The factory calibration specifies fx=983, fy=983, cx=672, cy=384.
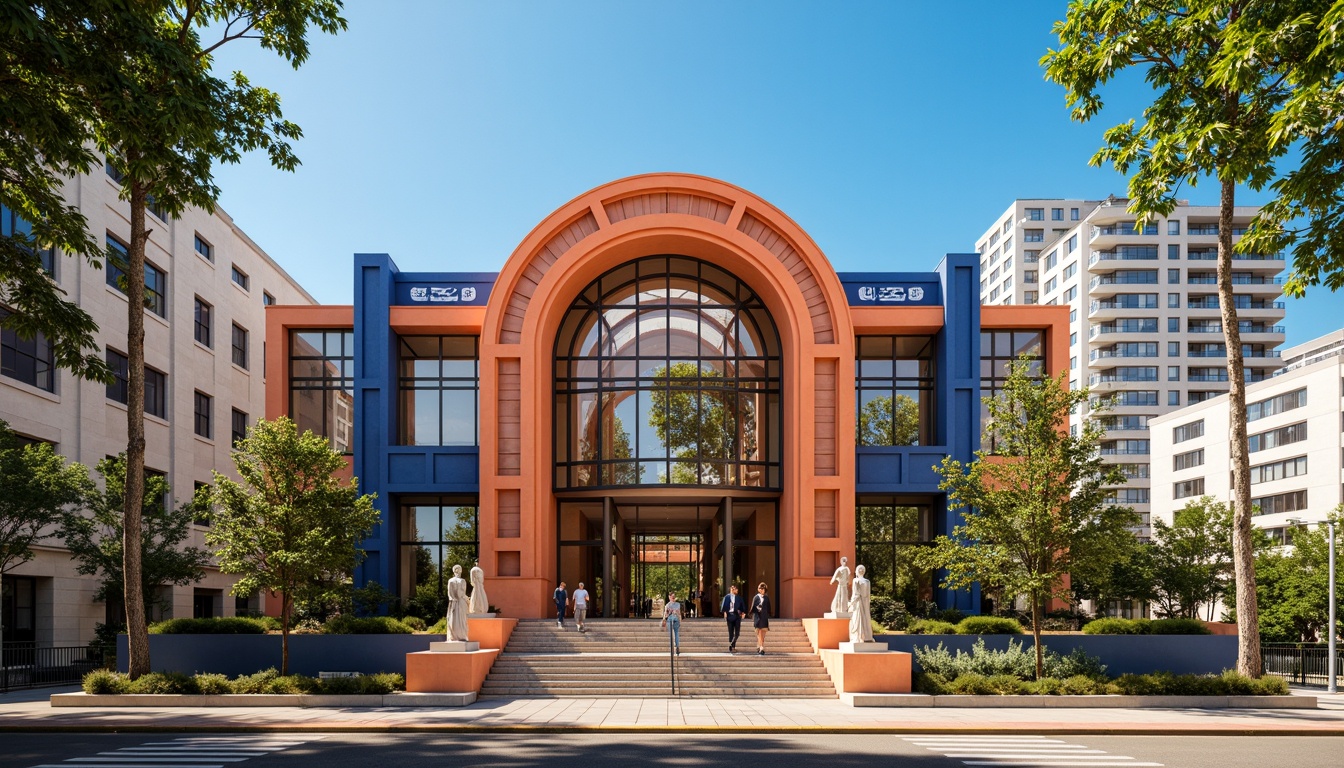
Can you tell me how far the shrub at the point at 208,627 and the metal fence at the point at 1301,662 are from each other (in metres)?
29.0

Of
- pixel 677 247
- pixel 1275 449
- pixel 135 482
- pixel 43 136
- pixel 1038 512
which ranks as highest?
pixel 677 247

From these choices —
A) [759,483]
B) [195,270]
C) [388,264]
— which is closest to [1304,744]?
[759,483]

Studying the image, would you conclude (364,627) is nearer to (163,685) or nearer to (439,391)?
(163,685)

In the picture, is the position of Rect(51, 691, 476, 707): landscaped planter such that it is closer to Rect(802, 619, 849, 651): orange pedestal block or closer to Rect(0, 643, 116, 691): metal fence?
Rect(0, 643, 116, 691): metal fence

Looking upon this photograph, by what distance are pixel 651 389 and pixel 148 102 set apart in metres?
21.1

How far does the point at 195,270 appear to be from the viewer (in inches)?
1688

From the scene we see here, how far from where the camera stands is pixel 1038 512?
22.2 meters

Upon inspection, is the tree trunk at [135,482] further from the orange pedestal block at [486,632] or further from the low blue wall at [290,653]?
the orange pedestal block at [486,632]

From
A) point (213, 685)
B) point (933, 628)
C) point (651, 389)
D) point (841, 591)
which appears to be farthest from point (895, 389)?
point (213, 685)

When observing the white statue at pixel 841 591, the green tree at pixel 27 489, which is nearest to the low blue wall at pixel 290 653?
the green tree at pixel 27 489

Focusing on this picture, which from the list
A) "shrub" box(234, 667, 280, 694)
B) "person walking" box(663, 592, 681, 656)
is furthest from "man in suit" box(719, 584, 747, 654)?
"shrub" box(234, 667, 280, 694)

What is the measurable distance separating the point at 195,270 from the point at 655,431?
23655 mm

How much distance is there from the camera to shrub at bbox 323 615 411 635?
2544 cm

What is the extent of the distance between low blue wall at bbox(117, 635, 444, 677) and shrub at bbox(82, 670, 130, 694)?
382cm
